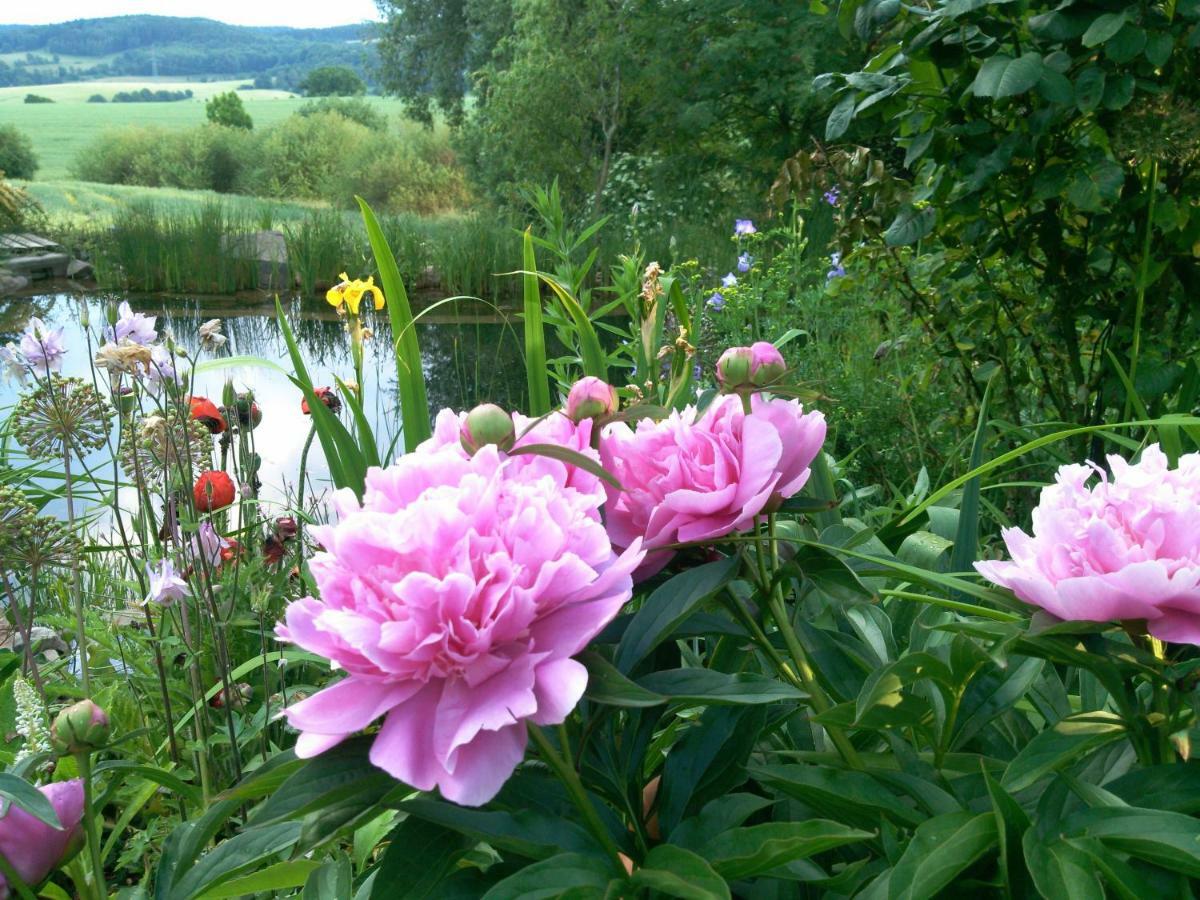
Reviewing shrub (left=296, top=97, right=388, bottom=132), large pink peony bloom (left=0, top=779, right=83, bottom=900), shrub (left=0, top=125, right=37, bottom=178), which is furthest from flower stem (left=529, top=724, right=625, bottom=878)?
shrub (left=296, top=97, right=388, bottom=132)

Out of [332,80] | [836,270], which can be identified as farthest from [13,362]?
[332,80]

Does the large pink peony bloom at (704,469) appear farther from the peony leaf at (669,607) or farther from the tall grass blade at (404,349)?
the tall grass blade at (404,349)

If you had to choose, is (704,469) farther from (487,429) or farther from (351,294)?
(351,294)

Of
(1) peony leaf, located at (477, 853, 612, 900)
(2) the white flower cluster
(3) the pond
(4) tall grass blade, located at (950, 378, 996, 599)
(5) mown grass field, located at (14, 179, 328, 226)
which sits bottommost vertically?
(3) the pond

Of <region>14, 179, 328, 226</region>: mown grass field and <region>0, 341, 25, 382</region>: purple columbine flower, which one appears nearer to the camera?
<region>0, 341, 25, 382</region>: purple columbine flower

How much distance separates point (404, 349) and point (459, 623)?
0.81 metres

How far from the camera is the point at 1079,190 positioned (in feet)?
4.82

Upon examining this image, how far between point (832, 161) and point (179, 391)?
55.4 inches

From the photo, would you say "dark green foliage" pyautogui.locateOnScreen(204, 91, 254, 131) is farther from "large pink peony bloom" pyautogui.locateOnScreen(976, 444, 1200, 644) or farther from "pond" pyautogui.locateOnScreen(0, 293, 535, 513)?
"large pink peony bloom" pyautogui.locateOnScreen(976, 444, 1200, 644)

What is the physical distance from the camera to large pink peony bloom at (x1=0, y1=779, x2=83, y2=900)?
24.3 inches

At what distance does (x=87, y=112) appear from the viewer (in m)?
38.6

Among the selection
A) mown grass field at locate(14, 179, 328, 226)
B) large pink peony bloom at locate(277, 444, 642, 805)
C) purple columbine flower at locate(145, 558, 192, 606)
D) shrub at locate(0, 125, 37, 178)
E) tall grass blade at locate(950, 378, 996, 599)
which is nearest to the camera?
large pink peony bloom at locate(277, 444, 642, 805)

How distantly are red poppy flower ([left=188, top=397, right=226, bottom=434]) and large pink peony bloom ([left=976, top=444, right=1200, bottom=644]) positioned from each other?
51.3 inches

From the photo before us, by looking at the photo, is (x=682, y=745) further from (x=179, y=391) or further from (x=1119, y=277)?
(x=1119, y=277)
